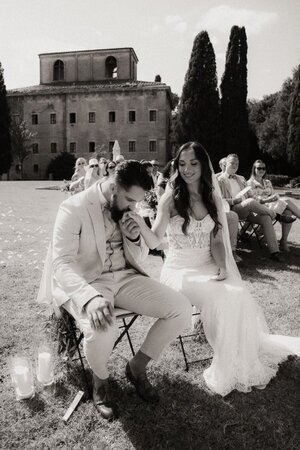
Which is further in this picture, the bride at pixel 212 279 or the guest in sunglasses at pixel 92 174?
the guest in sunglasses at pixel 92 174

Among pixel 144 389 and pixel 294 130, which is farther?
pixel 294 130

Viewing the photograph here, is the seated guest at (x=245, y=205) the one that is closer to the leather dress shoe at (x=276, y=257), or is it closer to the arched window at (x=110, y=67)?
the leather dress shoe at (x=276, y=257)

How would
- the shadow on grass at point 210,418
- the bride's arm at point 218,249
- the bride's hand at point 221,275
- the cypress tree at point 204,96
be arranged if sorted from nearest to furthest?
the shadow on grass at point 210,418 < the bride's hand at point 221,275 < the bride's arm at point 218,249 < the cypress tree at point 204,96

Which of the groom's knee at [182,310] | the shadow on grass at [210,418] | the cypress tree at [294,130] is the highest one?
the cypress tree at [294,130]

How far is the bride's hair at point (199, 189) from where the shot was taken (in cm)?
410

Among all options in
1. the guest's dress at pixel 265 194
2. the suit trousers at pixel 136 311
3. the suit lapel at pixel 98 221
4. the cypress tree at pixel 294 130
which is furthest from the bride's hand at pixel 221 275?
the cypress tree at pixel 294 130

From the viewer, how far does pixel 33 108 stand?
44.3 metres

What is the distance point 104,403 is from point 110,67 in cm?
4924

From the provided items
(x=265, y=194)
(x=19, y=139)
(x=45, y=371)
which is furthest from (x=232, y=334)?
(x=19, y=139)

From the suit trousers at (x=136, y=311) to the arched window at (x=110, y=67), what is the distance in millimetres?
47377

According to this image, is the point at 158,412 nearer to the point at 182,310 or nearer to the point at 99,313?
the point at 182,310

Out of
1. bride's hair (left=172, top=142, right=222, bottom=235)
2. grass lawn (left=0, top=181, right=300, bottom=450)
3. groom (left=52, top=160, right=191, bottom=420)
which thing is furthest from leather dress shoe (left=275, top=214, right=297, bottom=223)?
groom (left=52, top=160, right=191, bottom=420)

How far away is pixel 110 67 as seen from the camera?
4747 cm

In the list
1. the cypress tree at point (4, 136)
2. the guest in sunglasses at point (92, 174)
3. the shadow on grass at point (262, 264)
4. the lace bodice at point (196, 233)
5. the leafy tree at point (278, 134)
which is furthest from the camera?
the cypress tree at point (4, 136)
